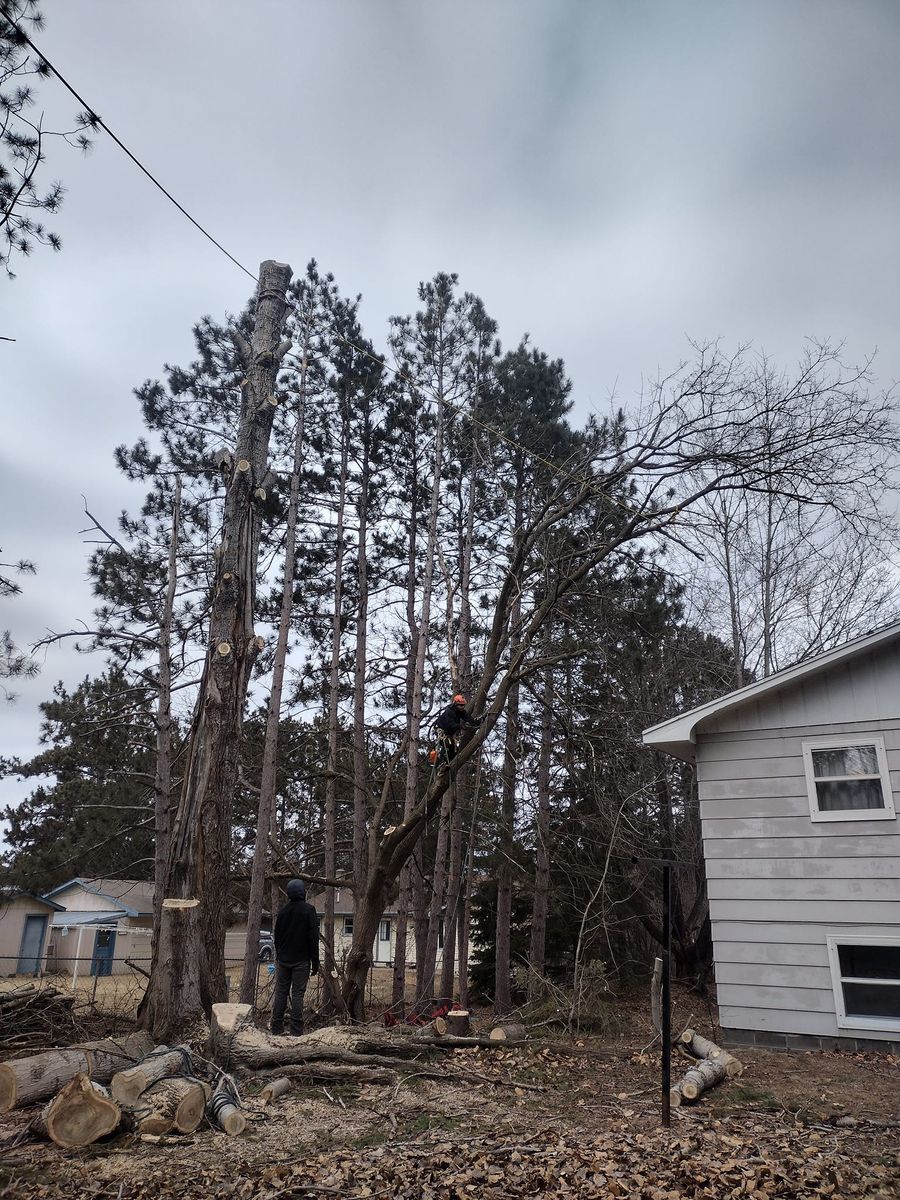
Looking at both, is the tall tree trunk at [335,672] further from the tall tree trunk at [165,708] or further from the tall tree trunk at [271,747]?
the tall tree trunk at [165,708]

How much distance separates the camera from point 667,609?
14141mm

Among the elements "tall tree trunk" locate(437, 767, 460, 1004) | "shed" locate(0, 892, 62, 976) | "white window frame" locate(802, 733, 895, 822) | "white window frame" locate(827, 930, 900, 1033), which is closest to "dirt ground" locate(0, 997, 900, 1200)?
"white window frame" locate(827, 930, 900, 1033)

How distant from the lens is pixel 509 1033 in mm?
8648

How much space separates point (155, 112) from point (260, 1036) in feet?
28.0

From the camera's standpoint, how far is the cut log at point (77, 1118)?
4840 millimetres

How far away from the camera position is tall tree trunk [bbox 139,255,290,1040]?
7336 millimetres

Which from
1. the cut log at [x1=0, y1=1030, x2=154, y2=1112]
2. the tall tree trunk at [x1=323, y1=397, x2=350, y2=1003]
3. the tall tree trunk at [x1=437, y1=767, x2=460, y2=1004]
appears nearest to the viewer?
the cut log at [x1=0, y1=1030, x2=154, y2=1112]

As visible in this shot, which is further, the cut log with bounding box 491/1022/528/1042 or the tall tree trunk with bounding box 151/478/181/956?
the tall tree trunk with bounding box 151/478/181/956

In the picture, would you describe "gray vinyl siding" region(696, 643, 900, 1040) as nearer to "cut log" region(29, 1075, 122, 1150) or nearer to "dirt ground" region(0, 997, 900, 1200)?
"dirt ground" region(0, 997, 900, 1200)

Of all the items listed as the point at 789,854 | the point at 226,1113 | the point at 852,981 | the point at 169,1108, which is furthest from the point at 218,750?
the point at 852,981

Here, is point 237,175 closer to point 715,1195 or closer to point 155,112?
point 155,112

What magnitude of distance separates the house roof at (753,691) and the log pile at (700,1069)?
3.37m

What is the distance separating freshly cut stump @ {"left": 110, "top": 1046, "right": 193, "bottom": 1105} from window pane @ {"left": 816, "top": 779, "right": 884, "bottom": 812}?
742 cm

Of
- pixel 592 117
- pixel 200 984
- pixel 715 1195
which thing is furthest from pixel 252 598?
pixel 592 117
